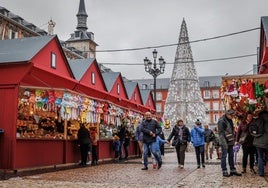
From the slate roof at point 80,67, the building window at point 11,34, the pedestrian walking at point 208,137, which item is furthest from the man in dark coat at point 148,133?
the building window at point 11,34

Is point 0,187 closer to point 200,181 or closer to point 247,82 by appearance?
point 200,181

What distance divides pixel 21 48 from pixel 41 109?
8.86ft

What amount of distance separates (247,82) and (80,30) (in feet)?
295

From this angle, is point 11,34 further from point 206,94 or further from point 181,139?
point 206,94

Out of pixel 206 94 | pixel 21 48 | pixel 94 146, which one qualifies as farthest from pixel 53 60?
pixel 206 94

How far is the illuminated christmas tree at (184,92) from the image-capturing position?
4084 cm

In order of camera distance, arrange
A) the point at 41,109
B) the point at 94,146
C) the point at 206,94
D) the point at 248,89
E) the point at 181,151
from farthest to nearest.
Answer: the point at 206,94, the point at 94,146, the point at 41,109, the point at 181,151, the point at 248,89

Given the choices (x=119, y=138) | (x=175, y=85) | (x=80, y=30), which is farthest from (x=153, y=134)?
(x=80, y=30)

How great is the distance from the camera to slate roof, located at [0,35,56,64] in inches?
590

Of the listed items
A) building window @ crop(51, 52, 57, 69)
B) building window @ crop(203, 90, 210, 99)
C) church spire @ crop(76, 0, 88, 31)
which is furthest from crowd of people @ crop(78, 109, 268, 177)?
building window @ crop(203, 90, 210, 99)

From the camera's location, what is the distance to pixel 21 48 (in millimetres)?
16656

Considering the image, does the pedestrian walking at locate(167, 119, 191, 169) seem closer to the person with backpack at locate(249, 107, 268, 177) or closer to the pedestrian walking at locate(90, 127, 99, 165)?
the person with backpack at locate(249, 107, 268, 177)

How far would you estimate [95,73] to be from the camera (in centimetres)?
2688

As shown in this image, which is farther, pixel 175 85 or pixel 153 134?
pixel 175 85
